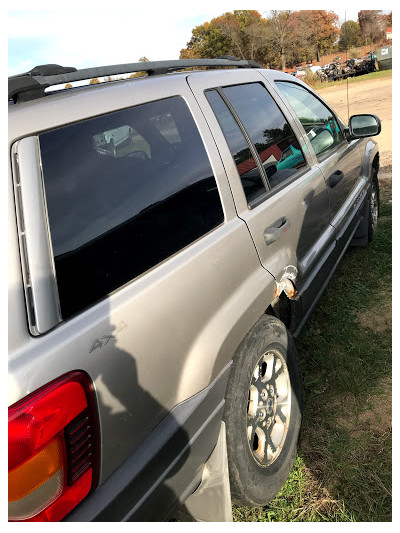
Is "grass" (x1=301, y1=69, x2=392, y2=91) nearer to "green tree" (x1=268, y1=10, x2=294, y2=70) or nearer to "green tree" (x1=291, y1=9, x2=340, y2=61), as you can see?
"green tree" (x1=291, y1=9, x2=340, y2=61)

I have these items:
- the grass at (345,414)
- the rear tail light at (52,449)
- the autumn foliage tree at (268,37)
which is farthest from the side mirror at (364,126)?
the autumn foliage tree at (268,37)

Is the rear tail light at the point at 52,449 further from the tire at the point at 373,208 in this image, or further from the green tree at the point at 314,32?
the green tree at the point at 314,32

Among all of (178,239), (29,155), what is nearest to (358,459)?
(178,239)

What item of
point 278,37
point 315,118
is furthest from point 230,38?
point 315,118

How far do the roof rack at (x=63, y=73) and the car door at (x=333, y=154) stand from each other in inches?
35.9

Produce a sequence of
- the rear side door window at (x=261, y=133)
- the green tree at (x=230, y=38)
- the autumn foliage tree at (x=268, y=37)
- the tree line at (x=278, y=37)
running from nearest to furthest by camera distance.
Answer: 1. the rear side door window at (x=261, y=133)
2. the tree line at (x=278, y=37)
3. the autumn foliage tree at (x=268, y=37)
4. the green tree at (x=230, y=38)

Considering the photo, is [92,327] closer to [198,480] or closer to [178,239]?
[178,239]

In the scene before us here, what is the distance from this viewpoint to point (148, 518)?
1.35 m

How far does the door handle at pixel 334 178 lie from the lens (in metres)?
3.15

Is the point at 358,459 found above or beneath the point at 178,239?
Result: beneath

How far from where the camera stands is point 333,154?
3.38 metres

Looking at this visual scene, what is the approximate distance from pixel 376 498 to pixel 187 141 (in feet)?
6.23

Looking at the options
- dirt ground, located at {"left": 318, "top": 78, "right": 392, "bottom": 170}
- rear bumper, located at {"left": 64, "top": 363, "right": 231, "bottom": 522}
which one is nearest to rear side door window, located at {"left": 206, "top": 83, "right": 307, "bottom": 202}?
rear bumper, located at {"left": 64, "top": 363, "right": 231, "bottom": 522}

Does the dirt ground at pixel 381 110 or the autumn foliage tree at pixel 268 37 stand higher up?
the autumn foliage tree at pixel 268 37
